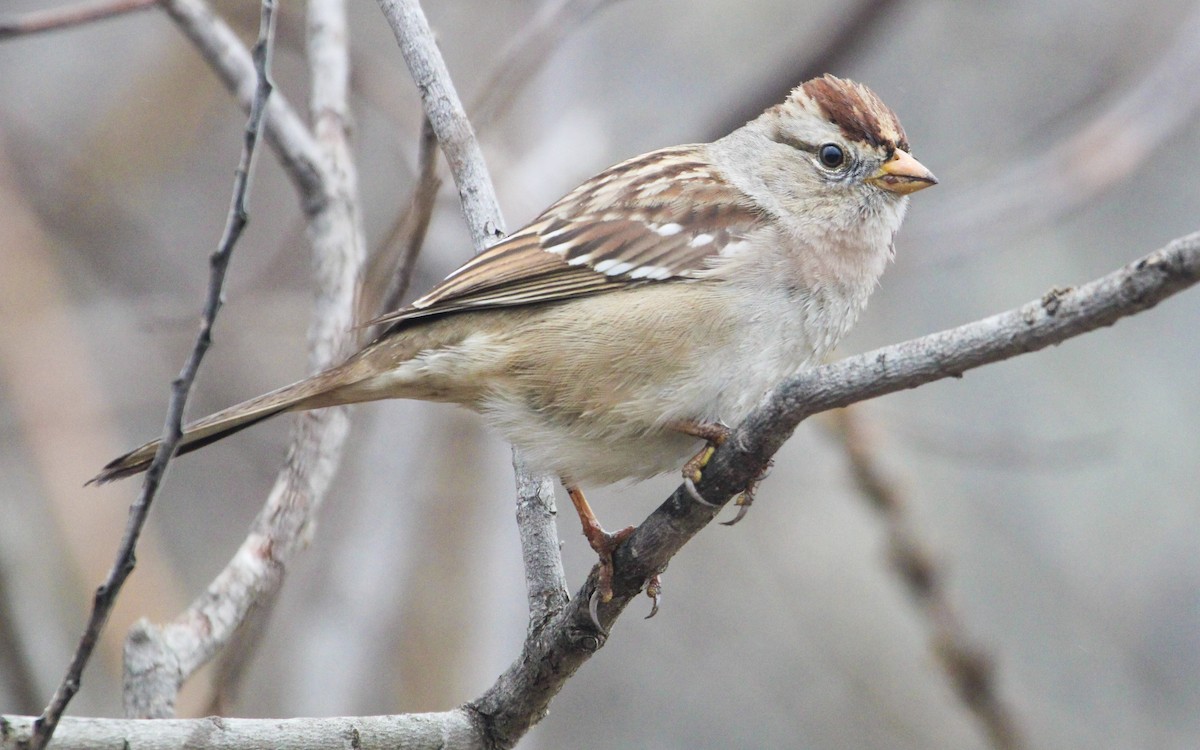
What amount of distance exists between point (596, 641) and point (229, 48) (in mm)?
2338

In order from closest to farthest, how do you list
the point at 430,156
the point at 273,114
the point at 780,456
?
the point at 430,156, the point at 273,114, the point at 780,456

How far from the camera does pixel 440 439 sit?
7.33m

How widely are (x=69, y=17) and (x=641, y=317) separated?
70.4 inches

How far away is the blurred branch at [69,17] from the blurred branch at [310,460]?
65cm

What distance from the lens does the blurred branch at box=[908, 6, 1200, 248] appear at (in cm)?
603

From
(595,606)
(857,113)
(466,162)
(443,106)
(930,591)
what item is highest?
(443,106)

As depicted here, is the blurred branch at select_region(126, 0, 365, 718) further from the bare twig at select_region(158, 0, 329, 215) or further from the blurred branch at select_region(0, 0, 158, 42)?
the blurred branch at select_region(0, 0, 158, 42)

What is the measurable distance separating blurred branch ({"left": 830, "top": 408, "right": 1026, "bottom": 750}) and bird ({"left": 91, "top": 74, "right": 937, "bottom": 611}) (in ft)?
5.40

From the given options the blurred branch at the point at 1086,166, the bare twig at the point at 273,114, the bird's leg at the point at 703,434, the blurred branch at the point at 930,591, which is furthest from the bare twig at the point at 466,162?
the blurred branch at the point at 1086,166

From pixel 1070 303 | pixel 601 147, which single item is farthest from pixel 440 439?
pixel 1070 303

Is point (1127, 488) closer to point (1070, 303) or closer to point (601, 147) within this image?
point (601, 147)

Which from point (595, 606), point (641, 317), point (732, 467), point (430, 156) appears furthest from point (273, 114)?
point (732, 467)

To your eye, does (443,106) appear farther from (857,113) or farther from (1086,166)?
(1086,166)

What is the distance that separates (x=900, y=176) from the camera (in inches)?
146
